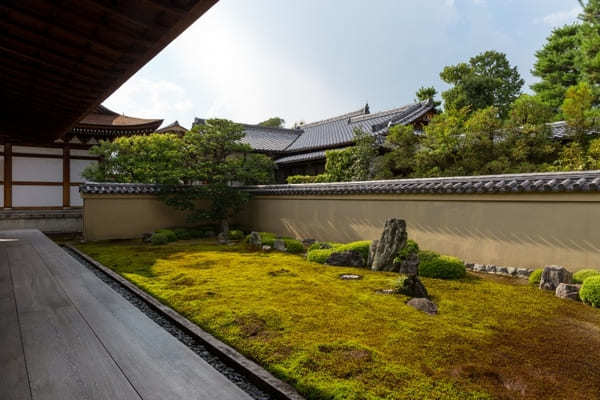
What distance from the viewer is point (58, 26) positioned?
329 centimetres

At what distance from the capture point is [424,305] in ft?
16.4

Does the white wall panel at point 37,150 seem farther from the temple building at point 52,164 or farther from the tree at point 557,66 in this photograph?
the tree at point 557,66

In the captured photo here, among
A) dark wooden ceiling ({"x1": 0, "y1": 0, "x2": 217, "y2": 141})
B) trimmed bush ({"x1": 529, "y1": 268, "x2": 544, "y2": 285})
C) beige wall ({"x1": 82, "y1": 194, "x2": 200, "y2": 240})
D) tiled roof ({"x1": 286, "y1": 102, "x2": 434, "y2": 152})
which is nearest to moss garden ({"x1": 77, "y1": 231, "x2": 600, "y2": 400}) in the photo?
trimmed bush ({"x1": 529, "y1": 268, "x2": 544, "y2": 285})

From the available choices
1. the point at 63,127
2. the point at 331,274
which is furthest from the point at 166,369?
the point at 63,127

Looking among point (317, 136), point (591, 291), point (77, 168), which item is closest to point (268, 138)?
point (317, 136)

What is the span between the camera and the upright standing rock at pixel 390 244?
24.9 ft

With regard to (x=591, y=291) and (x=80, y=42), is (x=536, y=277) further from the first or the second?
(x=80, y=42)

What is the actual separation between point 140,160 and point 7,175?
4.86 metres

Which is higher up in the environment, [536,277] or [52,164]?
[52,164]

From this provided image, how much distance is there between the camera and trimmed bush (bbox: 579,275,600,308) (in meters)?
5.38

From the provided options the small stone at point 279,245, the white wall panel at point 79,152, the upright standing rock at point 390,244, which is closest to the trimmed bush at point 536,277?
the upright standing rock at point 390,244

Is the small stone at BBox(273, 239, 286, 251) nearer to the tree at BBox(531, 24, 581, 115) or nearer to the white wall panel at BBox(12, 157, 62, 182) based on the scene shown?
the white wall panel at BBox(12, 157, 62, 182)

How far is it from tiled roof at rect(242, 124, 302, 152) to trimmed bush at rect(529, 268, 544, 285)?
59.7 ft

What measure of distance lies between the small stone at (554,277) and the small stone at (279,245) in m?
6.41
